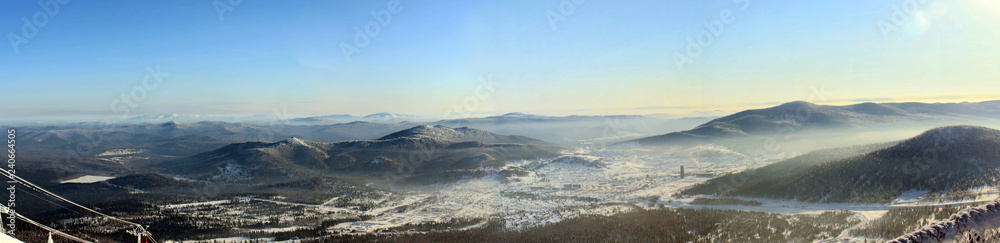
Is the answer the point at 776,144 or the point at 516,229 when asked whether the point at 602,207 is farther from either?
the point at 776,144

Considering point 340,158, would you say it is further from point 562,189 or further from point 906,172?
point 906,172

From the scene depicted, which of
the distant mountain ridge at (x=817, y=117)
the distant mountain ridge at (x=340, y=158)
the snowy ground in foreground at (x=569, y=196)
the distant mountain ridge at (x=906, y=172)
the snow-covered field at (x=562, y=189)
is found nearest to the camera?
the distant mountain ridge at (x=906, y=172)

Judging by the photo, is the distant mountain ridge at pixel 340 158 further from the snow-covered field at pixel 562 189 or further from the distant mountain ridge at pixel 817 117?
the distant mountain ridge at pixel 817 117

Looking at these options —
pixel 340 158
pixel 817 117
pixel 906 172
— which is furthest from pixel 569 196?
pixel 817 117

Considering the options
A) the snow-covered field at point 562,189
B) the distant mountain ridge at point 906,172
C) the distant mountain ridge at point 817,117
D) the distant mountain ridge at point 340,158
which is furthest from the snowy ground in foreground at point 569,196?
the distant mountain ridge at point 817,117

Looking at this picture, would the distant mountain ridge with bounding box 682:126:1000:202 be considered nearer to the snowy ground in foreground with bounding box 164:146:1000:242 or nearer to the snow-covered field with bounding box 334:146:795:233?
the snowy ground in foreground with bounding box 164:146:1000:242

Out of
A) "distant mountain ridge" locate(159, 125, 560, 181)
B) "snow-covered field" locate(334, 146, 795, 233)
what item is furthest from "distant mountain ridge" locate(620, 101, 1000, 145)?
"distant mountain ridge" locate(159, 125, 560, 181)

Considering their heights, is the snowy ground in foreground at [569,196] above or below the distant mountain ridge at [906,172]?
below

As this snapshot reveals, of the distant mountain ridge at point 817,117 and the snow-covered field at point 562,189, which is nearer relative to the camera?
the snow-covered field at point 562,189
